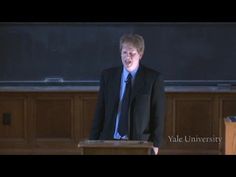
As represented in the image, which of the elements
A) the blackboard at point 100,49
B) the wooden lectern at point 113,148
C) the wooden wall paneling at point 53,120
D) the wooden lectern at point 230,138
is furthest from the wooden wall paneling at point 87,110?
the wooden lectern at point 113,148

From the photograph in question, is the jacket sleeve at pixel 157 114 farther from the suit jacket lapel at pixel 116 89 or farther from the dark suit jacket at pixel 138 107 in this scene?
the suit jacket lapel at pixel 116 89

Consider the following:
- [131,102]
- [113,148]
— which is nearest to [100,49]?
[131,102]

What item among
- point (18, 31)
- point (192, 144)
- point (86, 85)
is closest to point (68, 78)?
point (86, 85)

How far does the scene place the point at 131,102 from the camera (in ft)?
11.5

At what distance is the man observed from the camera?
11.5 feet

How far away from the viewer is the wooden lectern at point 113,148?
3.10m

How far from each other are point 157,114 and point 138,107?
14cm

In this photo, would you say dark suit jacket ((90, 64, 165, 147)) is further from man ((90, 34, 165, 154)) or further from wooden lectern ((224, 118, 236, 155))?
wooden lectern ((224, 118, 236, 155))

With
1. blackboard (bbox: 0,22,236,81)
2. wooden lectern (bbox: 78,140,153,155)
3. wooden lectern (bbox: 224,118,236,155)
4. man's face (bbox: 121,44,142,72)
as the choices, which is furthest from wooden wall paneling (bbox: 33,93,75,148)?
wooden lectern (bbox: 78,140,153,155)

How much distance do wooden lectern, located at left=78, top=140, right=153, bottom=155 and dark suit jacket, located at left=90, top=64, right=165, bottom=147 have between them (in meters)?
0.36

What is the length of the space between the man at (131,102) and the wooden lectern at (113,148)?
36 cm

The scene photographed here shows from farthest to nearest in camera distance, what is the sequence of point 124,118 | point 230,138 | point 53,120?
point 53,120, point 230,138, point 124,118

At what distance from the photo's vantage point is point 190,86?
6.92 meters

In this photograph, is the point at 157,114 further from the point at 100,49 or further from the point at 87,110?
the point at 100,49
